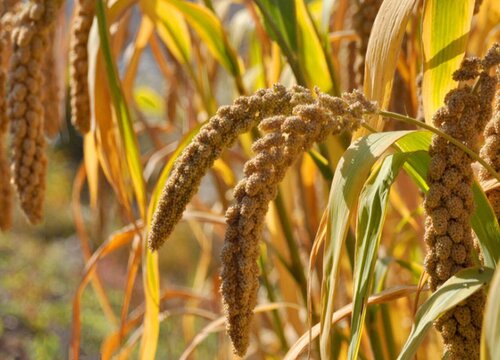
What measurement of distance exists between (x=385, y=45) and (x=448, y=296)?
0.80ft

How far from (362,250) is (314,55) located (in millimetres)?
411

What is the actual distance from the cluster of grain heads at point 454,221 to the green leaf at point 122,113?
0.40 meters

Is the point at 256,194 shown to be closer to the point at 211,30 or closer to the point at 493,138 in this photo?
the point at 493,138

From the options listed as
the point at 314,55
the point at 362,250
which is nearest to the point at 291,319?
the point at 314,55

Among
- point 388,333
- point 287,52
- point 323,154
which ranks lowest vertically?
point 388,333

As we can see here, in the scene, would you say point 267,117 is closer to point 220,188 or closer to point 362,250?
point 362,250

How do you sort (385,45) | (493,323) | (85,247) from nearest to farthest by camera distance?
(493,323)
(385,45)
(85,247)

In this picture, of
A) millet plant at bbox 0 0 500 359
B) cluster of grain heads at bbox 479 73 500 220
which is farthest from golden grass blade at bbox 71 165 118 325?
cluster of grain heads at bbox 479 73 500 220

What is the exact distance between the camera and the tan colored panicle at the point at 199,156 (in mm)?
564

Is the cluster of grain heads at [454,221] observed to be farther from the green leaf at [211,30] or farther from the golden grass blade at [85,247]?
the golden grass blade at [85,247]

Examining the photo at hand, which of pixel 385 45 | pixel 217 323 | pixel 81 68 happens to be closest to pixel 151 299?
pixel 217 323

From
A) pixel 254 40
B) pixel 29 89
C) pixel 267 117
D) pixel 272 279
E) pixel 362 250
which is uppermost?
pixel 254 40

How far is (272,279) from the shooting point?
217 cm

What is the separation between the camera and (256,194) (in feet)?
1.76
